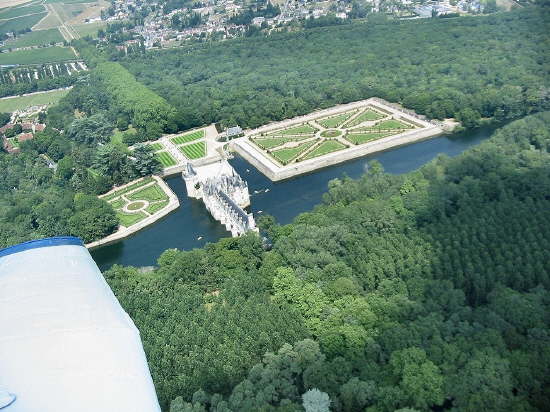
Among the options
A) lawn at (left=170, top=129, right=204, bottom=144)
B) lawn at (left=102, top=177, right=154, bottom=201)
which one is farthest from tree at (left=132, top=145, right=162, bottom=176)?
lawn at (left=170, top=129, right=204, bottom=144)

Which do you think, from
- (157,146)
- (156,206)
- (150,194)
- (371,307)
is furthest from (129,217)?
(371,307)

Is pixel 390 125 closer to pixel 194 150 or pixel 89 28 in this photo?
pixel 194 150

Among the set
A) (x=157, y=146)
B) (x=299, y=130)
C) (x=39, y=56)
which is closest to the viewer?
(x=299, y=130)

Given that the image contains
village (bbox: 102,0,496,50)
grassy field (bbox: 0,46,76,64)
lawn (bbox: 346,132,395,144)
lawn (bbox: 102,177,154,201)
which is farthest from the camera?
village (bbox: 102,0,496,50)

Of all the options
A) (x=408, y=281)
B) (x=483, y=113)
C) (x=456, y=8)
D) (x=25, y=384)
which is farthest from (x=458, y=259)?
(x=456, y=8)

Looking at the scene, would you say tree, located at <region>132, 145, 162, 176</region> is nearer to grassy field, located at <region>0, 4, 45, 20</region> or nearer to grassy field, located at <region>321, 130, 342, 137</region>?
grassy field, located at <region>321, 130, 342, 137</region>

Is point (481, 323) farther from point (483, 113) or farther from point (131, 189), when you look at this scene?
point (483, 113)

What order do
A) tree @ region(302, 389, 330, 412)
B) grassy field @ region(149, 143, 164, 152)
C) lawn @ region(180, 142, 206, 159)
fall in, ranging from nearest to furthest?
tree @ region(302, 389, 330, 412) → lawn @ region(180, 142, 206, 159) → grassy field @ region(149, 143, 164, 152)
